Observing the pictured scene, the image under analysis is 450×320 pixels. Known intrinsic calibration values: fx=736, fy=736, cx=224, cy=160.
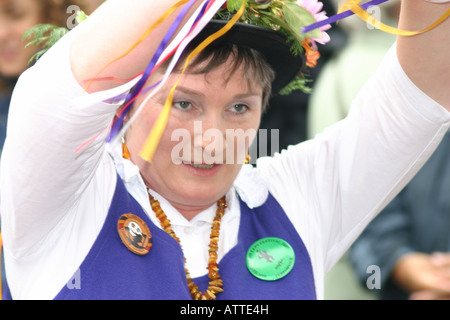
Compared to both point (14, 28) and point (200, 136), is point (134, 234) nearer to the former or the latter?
point (200, 136)

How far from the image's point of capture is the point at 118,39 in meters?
1.25

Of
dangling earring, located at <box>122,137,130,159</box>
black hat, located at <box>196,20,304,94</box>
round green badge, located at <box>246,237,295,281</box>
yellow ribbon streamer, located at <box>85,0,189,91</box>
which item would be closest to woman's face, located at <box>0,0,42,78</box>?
dangling earring, located at <box>122,137,130,159</box>

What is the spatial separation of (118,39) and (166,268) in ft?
1.81

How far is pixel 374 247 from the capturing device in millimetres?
2293

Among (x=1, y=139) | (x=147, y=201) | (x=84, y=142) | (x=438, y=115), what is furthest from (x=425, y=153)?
(x=1, y=139)

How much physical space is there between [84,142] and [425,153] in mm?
798

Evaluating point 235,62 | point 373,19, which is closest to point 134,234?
point 235,62

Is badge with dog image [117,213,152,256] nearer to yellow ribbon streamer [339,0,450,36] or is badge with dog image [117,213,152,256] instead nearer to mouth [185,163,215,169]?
mouth [185,163,215,169]

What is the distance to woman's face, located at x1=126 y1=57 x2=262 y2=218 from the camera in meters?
1.62

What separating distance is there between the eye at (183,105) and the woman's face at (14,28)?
1.06m

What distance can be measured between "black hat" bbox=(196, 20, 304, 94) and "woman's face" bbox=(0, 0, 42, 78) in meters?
1.03

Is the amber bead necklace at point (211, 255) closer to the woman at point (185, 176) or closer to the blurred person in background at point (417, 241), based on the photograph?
the woman at point (185, 176)
